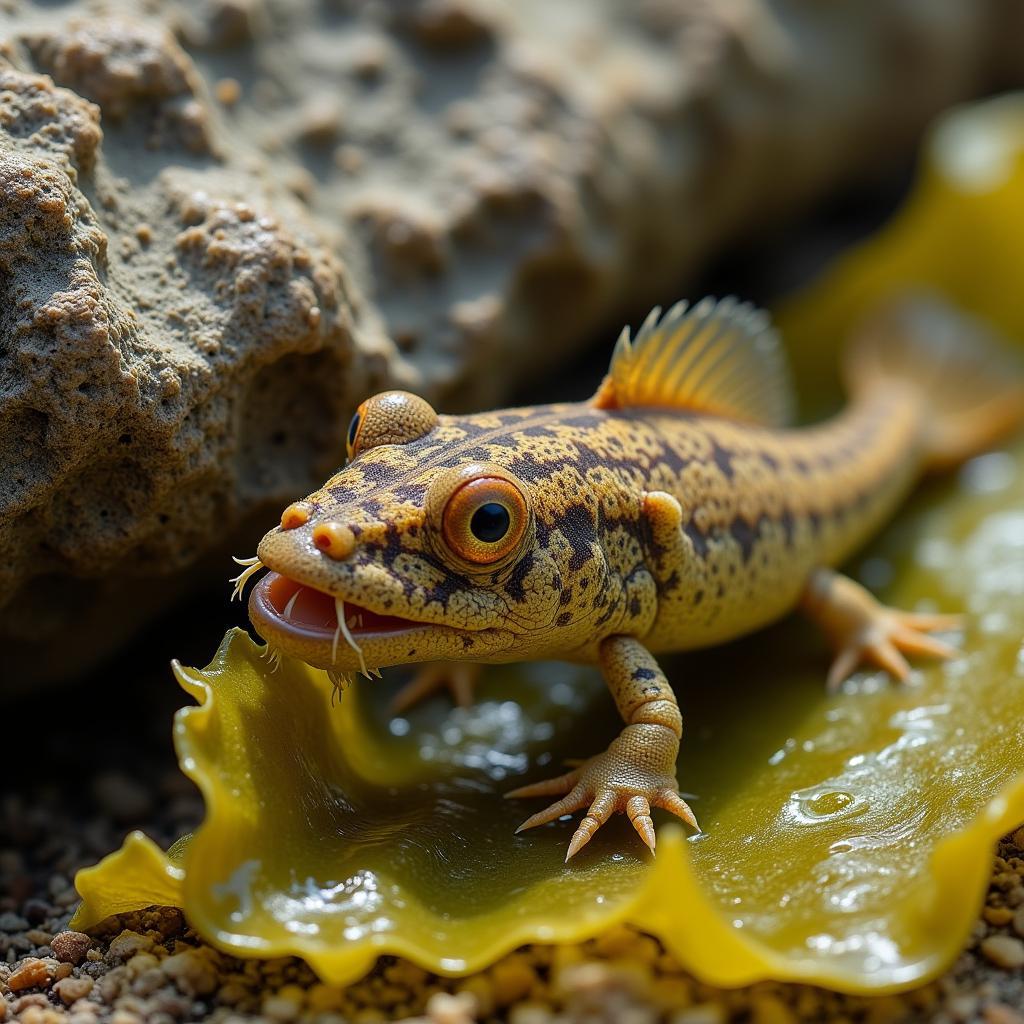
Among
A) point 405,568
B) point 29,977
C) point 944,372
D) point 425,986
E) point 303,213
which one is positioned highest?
point 303,213

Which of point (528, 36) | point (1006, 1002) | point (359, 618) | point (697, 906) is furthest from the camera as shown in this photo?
point (528, 36)

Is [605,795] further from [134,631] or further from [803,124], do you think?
[803,124]

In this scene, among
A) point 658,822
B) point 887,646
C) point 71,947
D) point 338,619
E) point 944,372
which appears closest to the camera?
point 338,619

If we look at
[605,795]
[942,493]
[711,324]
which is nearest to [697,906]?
[605,795]

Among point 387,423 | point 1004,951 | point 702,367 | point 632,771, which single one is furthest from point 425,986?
point 702,367

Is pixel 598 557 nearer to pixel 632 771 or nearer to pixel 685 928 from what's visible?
pixel 632 771

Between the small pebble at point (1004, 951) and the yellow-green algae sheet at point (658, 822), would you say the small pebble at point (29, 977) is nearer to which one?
the yellow-green algae sheet at point (658, 822)
